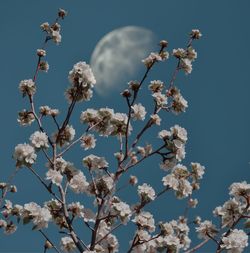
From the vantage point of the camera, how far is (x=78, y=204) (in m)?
7.03

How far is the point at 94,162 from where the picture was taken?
757 centimetres

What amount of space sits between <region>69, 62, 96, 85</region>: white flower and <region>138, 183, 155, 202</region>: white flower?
1.68 metres

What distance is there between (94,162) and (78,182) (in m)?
0.48

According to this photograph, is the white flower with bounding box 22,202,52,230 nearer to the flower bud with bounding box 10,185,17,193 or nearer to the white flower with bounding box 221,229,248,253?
the white flower with bounding box 221,229,248,253

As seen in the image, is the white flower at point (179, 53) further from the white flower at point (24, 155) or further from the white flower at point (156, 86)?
the white flower at point (24, 155)

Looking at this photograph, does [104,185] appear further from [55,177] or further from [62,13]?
[62,13]

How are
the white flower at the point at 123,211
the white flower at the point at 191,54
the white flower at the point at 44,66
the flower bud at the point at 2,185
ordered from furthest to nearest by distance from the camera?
the flower bud at the point at 2,185 → the white flower at the point at 191,54 → the white flower at the point at 44,66 → the white flower at the point at 123,211

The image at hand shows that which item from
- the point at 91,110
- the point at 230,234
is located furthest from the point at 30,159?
the point at 230,234

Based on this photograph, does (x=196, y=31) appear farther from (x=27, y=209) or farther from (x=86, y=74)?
(x=27, y=209)

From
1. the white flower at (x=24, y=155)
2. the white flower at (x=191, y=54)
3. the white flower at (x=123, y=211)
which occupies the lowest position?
the white flower at (x=123, y=211)

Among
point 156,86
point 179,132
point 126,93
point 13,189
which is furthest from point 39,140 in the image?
point 13,189

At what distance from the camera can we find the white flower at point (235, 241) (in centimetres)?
665

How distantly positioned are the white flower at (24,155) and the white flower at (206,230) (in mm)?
2805

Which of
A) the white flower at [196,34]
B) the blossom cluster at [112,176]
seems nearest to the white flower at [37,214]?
the blossom cluster at [112,176]
